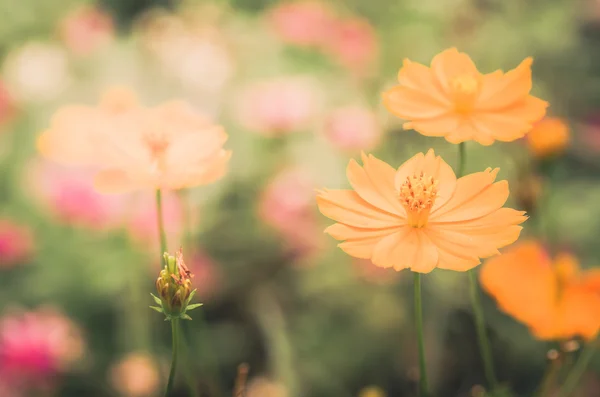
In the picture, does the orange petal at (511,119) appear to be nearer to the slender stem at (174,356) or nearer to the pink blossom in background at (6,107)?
the slender stem at (174,356)

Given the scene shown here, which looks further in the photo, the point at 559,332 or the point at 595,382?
the point at 595,382

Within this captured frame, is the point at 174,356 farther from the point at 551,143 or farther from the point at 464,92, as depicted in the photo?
the point at 551,143

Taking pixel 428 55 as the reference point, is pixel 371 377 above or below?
below

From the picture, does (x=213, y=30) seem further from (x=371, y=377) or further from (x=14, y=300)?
(x=371, y=377)

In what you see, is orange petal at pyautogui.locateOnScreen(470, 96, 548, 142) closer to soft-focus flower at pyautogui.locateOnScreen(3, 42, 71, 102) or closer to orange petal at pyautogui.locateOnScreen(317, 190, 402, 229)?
orange petal at pyautogui.locateOnScreen(317, 190, 402, 229)

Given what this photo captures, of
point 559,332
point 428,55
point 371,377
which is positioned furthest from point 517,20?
point 559,332

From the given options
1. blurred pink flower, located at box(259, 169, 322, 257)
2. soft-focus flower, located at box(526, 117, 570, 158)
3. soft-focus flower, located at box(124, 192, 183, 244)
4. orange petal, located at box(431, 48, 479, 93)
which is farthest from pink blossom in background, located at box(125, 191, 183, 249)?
orange petal, located at box(431, 48, 479, 93)
